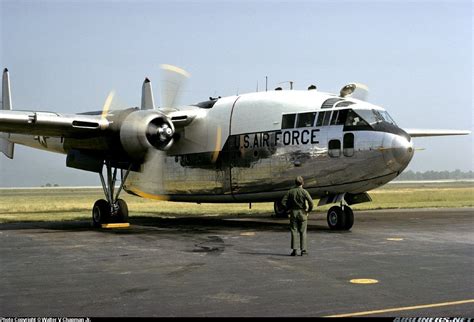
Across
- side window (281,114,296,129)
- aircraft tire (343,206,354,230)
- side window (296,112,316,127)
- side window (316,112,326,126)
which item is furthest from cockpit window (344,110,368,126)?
aircraft tire (343,206,354,230)

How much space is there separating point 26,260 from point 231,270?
480 centimetres

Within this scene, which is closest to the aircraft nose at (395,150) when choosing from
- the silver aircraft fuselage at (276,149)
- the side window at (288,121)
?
the silver aircraft fuselage at (276,149)

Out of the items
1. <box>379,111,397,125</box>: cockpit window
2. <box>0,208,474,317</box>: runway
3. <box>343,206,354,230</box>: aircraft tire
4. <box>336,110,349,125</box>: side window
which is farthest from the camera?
<box>343,206,354,230</box>: aircraft tire

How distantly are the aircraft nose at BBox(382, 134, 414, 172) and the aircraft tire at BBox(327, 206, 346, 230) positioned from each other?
2.33 meters

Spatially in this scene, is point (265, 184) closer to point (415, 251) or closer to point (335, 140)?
point (335, 140)

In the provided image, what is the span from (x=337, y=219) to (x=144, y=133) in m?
7.19

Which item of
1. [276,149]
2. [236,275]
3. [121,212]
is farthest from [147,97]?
[236,275]

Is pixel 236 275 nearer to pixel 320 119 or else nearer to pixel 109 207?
pixel 320 119

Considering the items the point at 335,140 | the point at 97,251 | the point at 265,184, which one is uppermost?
the point at 335,140

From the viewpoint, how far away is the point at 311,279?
30.5 feet

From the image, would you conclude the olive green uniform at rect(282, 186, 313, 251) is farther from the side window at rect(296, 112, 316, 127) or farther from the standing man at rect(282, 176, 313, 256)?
the side window at rect(296, 112, 316, 127)

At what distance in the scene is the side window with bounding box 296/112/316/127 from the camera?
1788 cm

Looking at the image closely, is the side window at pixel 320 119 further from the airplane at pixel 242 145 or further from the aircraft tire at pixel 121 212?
the aircraft tire at pixel 121 212

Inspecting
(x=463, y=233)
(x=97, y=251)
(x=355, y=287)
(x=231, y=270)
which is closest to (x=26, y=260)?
(x=97, y=251)
